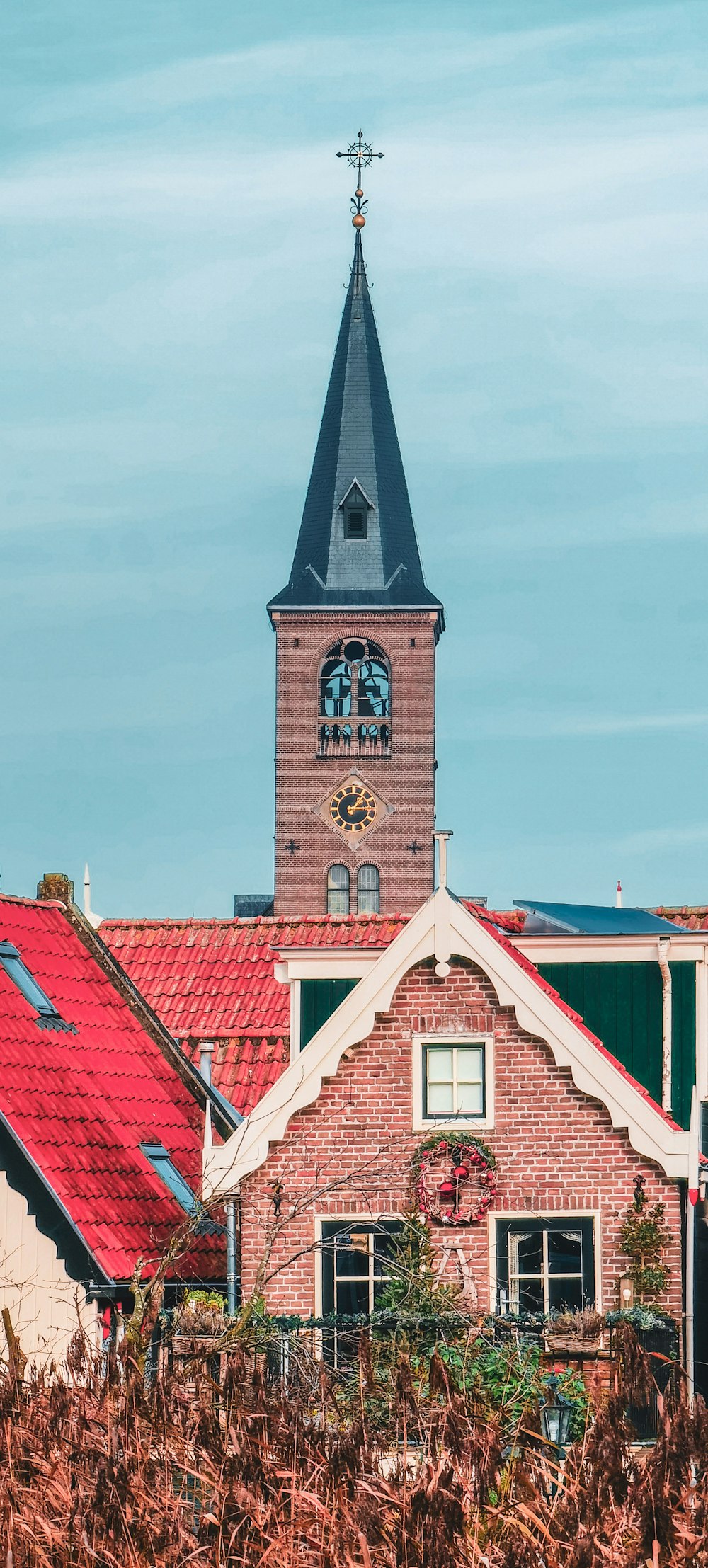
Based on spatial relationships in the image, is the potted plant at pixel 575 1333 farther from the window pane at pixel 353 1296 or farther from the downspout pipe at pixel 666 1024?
the downspout pipe at pixel 666 1024

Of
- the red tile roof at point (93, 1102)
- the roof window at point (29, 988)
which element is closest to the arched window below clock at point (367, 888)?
the red tile roof at point (93, 1102)

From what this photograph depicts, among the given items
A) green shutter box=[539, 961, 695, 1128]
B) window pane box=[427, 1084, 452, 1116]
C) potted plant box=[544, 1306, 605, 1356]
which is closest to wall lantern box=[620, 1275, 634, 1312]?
potted plant box=[544, 1306, 605, 1356]

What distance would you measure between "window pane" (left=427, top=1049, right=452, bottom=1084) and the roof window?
3.67 m

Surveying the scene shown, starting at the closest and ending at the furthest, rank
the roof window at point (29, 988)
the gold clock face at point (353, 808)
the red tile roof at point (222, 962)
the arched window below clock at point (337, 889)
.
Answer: the roof window at point (29, 988) → the red tile roof at point (222, 962) → the arched window below clock at point (337, 889) → the gold clock face at point (353, 808)

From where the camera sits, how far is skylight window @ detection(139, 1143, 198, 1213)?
1864 centimetres

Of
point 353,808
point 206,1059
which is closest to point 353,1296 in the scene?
point 206,1059

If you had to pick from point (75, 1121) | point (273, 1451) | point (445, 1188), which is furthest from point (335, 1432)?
point (75, 1121)

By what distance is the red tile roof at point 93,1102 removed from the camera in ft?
55.9

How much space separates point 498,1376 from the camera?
45.2 feet

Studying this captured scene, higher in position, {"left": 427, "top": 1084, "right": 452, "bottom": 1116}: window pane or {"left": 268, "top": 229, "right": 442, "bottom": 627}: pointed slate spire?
{"left": 268, "top": 229, "right": 442, "bottom": 627}: pointed slate spire

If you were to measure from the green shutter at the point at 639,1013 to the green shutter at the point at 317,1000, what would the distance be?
5.60ft

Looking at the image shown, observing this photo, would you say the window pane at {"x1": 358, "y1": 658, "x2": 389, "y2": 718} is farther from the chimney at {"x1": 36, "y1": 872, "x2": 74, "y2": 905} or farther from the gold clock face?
the chimney at {"x1": 36, "y1": 872, "x2": 74, "y2": 905}

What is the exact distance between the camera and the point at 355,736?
2771 inches

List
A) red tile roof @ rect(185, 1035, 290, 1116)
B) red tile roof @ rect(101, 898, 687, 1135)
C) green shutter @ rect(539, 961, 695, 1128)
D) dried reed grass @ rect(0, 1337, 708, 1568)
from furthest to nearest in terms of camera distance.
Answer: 1. red tile roof @ rect(101, 898, 687, 1135)
2. red tile roof @ rect(185, 1035, 290, 1116)
3. green shutter @ rect(539, 961, 695, 1128)
4. dried reed grass @ rect(0, 1337, 708, 1568)
